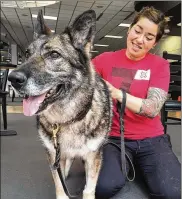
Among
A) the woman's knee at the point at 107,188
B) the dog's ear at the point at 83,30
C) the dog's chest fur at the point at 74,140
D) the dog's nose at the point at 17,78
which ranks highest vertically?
the dog's ear at the point at 83,30

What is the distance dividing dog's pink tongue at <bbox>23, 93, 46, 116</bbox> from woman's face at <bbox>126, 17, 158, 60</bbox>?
69cm

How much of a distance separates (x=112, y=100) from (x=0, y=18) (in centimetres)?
958

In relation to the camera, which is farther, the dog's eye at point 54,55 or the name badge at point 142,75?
the name badge at point 142,75

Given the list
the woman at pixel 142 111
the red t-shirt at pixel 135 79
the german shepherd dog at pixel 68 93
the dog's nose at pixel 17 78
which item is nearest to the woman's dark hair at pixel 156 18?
the woman at pixel 142 111

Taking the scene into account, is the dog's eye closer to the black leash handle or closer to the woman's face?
the black leash handle

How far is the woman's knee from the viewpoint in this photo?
1.55 meters

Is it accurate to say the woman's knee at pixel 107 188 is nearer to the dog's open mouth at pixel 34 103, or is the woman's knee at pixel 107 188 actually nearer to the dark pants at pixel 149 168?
the dark pants at pixel 149 168

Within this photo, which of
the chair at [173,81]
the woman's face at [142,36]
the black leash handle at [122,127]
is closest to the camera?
the black leash handle at [122,127]

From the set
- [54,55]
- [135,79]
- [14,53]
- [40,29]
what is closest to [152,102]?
[135,79]

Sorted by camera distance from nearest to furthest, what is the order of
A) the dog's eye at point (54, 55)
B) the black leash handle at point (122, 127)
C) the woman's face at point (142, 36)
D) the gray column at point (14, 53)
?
the dog's eye at point (54, 55) < the black leash handle at point (122, 127) < the woman's face at point (142, 36) < the gray column at point (14, 53)

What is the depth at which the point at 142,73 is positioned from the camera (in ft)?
5.42

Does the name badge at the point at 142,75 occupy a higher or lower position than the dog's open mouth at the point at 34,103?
higher

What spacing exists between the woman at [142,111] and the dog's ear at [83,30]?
304mm

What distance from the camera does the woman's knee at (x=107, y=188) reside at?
61.1 inches
